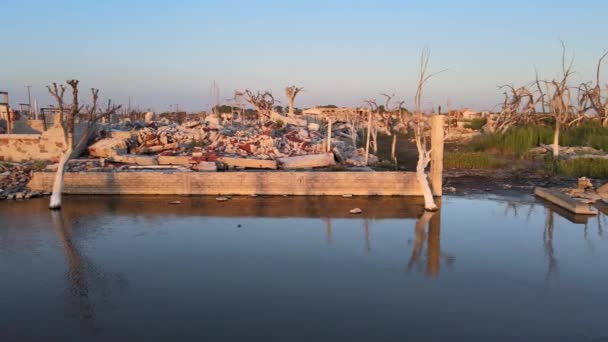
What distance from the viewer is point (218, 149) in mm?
20250

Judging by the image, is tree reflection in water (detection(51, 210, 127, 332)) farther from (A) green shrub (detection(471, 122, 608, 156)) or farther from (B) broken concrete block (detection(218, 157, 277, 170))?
(A) green shrub (detection(471, 122, 608, 156))

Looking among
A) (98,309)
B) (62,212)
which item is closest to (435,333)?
(98,309)

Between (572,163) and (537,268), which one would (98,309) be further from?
(572,163)

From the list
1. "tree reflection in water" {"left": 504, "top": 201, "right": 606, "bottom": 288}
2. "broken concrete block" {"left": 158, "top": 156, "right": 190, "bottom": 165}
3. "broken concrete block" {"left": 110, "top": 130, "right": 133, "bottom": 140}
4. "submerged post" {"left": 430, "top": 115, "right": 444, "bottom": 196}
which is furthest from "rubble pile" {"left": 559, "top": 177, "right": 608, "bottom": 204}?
"broken concrete block" {"left": 110, "top": 130, "right": 133, "bottom": 140}

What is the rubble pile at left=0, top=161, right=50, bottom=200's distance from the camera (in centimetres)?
1416

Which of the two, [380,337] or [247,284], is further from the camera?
[247,284]

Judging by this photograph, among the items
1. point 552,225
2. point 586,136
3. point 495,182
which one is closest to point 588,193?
point 495,182

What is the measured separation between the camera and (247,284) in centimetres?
724

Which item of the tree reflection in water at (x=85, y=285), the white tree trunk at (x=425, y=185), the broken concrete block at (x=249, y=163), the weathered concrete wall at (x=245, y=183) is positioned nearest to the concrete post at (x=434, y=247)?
the white tree trunk at (x=425, y=185)

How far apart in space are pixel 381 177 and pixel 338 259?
637 centimetres

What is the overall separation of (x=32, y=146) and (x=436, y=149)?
15.6 meters

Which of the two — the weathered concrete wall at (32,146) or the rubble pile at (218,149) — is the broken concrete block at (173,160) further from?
the weathered concrete wall at (32,146)

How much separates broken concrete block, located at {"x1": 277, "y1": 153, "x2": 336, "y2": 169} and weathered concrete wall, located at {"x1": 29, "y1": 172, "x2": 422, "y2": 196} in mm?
3455

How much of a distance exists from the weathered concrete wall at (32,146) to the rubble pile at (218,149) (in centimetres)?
163
